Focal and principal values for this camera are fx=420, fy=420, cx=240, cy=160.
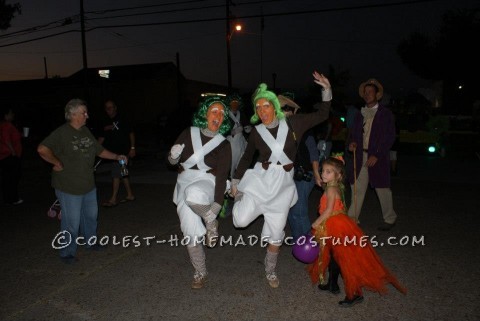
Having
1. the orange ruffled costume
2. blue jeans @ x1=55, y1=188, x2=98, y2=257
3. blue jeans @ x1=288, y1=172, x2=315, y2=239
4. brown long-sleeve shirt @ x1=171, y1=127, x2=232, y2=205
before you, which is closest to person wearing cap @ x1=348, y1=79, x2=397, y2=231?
blue jeans @ x1=288, y1=172, x2=315, y2=239

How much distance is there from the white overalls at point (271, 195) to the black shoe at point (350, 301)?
2.59ft

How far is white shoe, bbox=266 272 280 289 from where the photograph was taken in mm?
4250

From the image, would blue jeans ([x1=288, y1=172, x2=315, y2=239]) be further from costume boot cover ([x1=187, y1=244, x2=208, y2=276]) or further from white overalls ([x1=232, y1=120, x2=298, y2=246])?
costume boot cover ([x1=187, y1=244, x2=208, y2=276])

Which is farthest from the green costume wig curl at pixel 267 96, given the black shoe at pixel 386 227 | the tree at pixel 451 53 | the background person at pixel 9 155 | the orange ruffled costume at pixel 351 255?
the tree at pixel 451 53

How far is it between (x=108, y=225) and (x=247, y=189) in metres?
3.52

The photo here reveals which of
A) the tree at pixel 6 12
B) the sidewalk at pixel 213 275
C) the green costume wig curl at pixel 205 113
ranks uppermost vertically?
the tree at pixel 6 12

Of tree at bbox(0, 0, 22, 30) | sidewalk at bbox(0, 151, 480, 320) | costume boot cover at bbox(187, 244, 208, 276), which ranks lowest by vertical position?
sidewalk at bbox(0, 151, 480, 320)

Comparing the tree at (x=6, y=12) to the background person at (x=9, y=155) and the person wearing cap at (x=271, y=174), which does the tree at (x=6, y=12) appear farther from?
the person wearing cap at (x=271, y=174)

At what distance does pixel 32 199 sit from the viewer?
30.0 ft

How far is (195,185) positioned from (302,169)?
1315mm

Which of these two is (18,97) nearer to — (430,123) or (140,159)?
(140,159)

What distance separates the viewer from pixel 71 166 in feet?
16.1

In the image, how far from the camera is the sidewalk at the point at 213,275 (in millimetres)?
3762

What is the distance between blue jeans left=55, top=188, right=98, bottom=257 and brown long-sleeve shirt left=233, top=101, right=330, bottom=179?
78.3 inches
